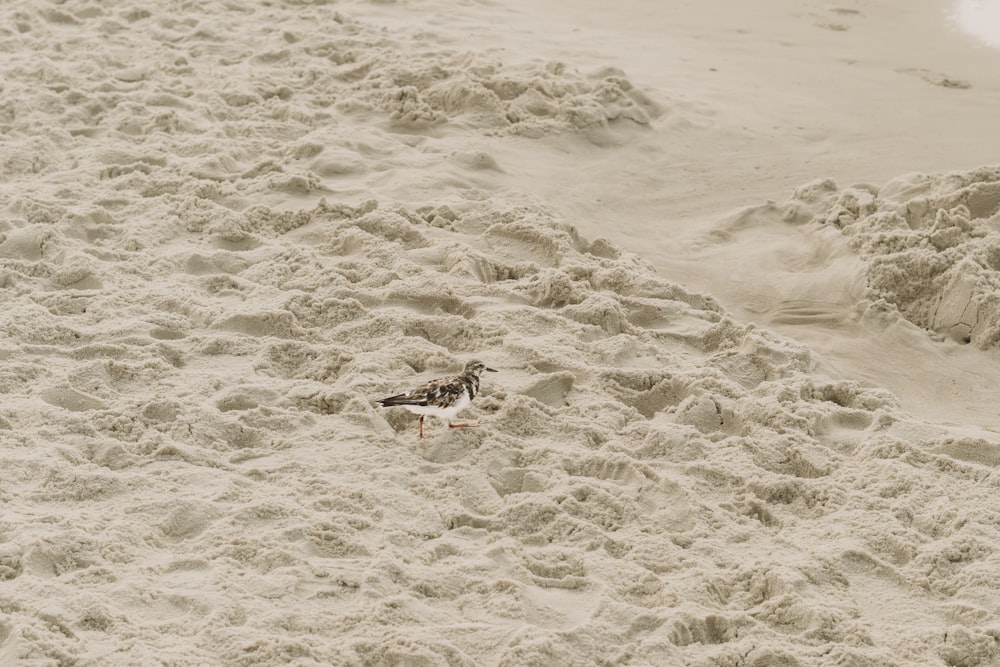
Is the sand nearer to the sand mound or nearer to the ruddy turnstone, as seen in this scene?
the sand mound

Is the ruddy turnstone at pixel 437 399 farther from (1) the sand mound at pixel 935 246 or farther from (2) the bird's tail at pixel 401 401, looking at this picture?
(1) the sand mound at pixel 935 246

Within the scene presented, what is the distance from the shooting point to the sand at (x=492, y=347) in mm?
2961

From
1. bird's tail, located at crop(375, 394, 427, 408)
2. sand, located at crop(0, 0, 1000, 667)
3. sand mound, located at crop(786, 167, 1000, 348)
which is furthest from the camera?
sand mound, located at crop(786, 167, 1000, 348)

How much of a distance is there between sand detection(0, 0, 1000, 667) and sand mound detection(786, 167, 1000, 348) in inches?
0.6

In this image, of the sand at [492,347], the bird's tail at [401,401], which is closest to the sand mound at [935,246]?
the sand at [492,347]

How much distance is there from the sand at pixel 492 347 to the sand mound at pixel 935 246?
0.01 metres

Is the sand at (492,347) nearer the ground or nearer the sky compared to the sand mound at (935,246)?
nearer the ground

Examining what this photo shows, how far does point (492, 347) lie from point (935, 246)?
1950 millimetres

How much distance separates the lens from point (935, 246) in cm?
474

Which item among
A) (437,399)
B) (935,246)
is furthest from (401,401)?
(935,246)

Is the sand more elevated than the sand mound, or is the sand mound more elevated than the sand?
the sand mound

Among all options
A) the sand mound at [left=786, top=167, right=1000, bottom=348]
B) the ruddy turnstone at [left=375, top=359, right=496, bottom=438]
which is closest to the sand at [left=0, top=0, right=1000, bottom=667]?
→ the sand mound at [left=786, top=167, right=1000, bottom=348]

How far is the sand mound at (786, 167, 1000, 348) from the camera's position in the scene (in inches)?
177

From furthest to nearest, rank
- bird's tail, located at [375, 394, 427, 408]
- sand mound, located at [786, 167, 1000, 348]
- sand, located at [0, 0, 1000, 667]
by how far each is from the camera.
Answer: sand mound, located at [786, 167, 1000, 348] < bird's tail, located at [375, 394, 427, 408] < sand, located at [0, 0, 1000, 667]
